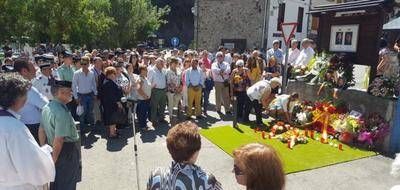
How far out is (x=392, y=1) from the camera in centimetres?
945

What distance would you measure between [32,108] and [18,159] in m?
2.73

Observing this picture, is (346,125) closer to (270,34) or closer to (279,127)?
(279,127)

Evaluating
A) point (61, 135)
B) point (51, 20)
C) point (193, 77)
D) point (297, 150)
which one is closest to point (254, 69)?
point (193, 77)

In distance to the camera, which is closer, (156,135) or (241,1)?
(156,135)

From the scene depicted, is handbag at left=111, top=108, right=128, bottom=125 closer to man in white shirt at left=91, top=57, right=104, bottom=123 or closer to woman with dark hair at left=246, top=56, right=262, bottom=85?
man in white shirt at left=91, top=57, right=104, bottom=123

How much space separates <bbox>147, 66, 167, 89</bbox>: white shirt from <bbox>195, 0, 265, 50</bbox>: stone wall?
23844 mm

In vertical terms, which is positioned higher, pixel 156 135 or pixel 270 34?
pixel 270 34

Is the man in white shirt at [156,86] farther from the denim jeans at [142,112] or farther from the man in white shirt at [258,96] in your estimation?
the man in white shirt at [258,96]

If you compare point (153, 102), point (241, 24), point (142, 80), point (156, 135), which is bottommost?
point (156, 135)

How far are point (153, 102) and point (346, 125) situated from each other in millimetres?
5151

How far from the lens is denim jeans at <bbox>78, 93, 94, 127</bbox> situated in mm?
10031

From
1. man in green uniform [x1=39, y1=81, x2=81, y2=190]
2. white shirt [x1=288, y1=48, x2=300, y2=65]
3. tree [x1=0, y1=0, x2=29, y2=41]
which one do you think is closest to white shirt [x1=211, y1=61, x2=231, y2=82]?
white shirt [x1=288, y1=48, x2=300, y2=65]

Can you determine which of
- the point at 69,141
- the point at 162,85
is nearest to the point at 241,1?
the point at 162,85

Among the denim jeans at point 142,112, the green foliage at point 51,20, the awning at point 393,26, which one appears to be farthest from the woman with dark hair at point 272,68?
the green foliage at point 51,20
